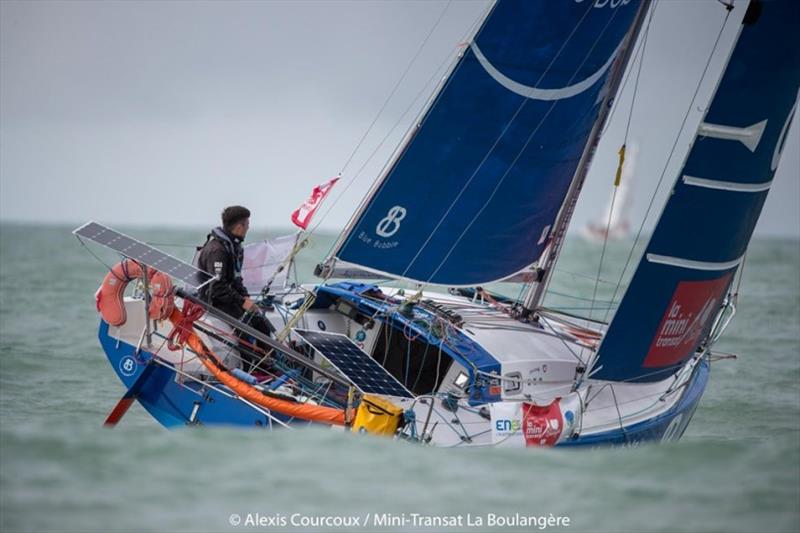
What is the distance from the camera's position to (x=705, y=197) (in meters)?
8.93

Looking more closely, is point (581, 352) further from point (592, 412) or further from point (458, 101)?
point (458, 101)

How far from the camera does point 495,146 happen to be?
994 centimetres

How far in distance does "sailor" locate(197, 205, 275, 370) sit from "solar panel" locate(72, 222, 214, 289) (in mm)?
304

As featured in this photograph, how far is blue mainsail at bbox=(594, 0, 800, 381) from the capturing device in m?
8.71

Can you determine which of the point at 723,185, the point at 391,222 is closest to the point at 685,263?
the point at 723,185

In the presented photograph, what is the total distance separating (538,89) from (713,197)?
1.81 m

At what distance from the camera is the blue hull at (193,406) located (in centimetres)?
859

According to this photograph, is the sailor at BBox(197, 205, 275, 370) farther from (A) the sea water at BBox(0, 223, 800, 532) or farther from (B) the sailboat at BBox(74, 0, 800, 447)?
(A) the sea water at BBox(0, 223, 800, 532)

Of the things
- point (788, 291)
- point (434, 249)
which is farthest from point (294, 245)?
point (788, 291)

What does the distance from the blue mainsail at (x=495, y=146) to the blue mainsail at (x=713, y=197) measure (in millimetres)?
1592

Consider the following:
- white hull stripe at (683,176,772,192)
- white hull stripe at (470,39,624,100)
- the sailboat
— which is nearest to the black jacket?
the sailboat

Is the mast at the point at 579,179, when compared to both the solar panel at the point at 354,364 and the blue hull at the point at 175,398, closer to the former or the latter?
the solar panel at the point at 354,364

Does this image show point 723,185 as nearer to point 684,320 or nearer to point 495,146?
point 684,320

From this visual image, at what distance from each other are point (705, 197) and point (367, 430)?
307 centimetres
